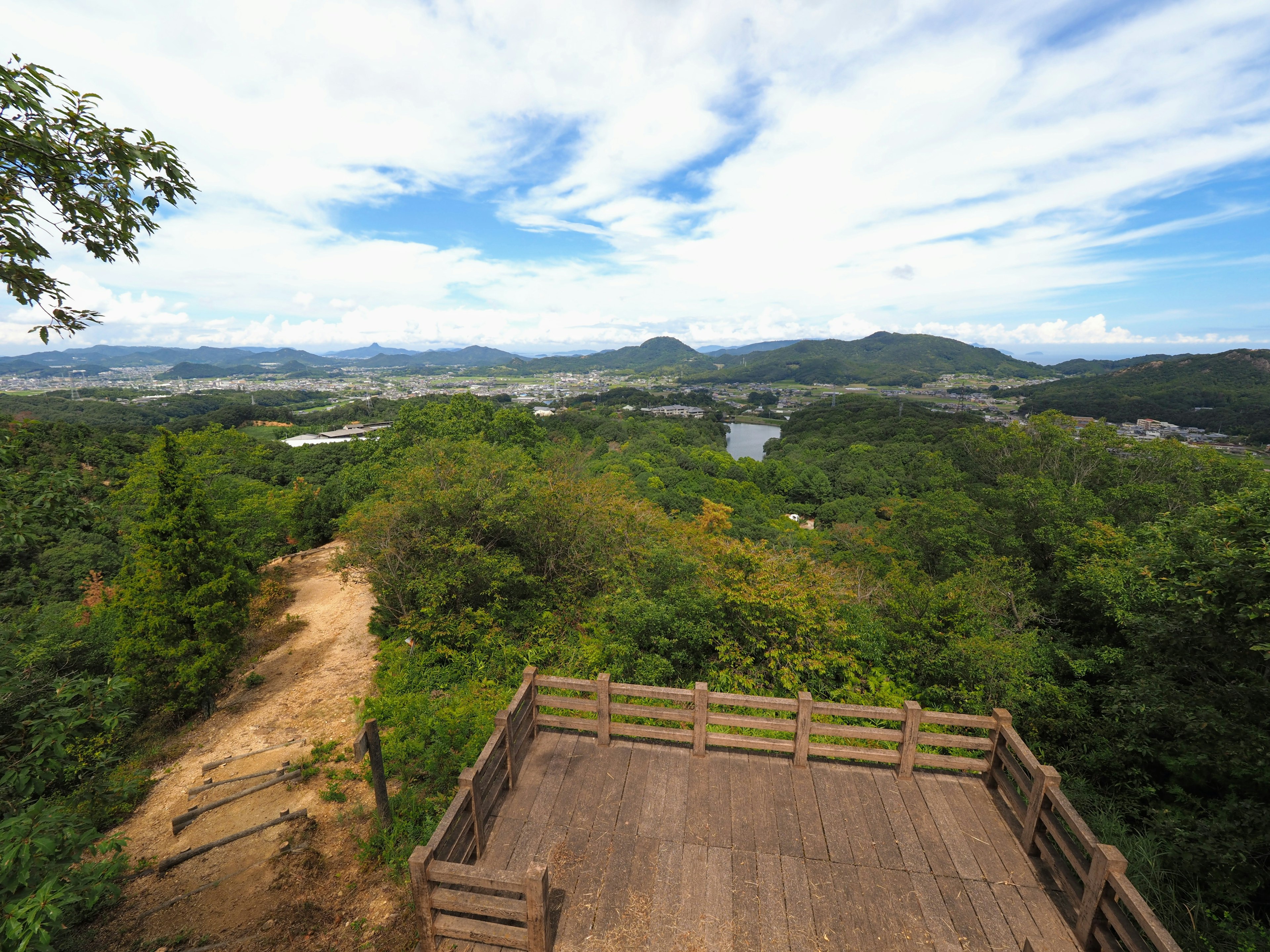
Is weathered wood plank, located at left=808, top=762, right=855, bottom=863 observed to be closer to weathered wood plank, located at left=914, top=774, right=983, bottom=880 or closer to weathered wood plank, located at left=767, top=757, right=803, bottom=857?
weathered wood plank, located at left=767, top=757, right=803, bottom=857

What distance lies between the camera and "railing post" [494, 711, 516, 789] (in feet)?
16.8

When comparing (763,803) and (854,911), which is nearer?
(854,911)

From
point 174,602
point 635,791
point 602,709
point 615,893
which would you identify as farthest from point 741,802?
point 174,602

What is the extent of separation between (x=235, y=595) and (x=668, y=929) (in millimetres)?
14103

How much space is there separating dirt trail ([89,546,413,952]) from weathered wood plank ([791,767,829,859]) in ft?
16.6

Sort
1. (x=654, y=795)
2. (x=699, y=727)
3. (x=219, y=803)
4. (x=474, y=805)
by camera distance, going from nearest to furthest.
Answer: (x=474, y=805)
(x=654, y=795)
(x=699, y=727)
(x=219, y=803)

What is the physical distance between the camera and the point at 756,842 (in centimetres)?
472

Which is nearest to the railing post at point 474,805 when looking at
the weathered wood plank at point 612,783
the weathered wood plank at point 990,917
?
the weathered wood plank at point 612,783

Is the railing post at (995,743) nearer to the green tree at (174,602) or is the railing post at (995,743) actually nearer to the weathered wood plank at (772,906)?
the weathered wood plank at (772,906)

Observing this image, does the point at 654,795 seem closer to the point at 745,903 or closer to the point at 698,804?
the point at 698,804

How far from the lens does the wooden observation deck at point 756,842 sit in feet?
12.6

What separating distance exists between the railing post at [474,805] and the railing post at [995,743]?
5280mm

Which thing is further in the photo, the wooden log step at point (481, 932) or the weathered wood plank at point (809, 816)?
the weathered wood plank at point (809, 816)

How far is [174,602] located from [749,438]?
353 feet
